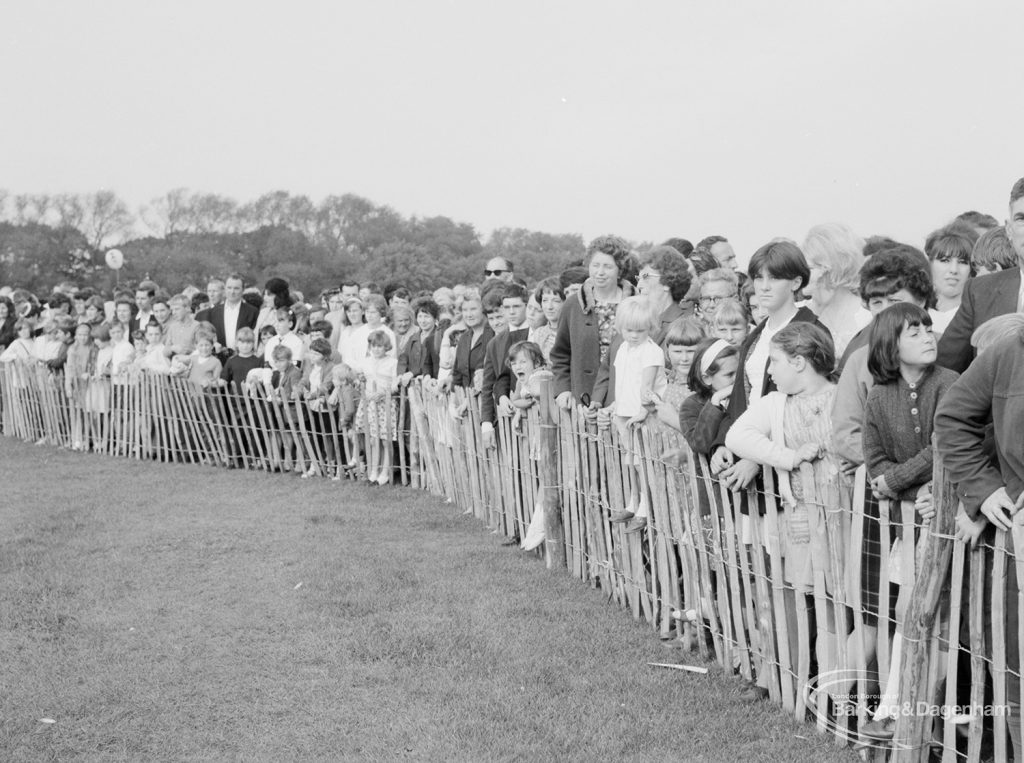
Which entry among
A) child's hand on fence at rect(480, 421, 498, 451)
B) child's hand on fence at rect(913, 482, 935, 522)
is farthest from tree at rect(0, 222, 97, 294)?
child's hand on fence at rect(913, 482, 935, 522)

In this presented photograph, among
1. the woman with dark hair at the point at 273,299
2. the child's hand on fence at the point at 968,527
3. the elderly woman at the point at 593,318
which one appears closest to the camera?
the child's hand on fence at the point at 968,527

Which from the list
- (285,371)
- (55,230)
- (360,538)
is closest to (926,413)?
(360,538)

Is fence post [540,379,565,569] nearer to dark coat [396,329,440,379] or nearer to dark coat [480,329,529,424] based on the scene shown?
dark coat [480,329,529,424]

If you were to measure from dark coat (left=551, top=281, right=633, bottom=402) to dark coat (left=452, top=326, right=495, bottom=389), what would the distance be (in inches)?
88.7

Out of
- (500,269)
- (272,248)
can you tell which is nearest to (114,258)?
(272,248)

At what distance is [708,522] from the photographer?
5.29 m

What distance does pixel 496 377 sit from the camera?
859 centimetres

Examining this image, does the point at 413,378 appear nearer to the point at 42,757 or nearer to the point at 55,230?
the point at 42,757

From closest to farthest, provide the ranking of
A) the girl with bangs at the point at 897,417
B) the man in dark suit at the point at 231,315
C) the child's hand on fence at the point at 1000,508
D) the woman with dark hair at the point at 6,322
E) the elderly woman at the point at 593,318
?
the child's hand on fence at the point at 1000,508 < the girl with bangs at the point at 897,417 < the elderly woman at the point at 593,318 < the man in dark suit at the point at 231,315 < the woman with dark hair at the point at 6,322

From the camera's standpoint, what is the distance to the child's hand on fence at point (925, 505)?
3.76 m

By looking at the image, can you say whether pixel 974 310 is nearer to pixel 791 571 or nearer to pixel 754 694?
pixel 791 571

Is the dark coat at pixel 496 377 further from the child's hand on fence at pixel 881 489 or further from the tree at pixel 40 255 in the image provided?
the tree at pixel 40 255

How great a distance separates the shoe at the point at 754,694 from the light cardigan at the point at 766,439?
2.91ft

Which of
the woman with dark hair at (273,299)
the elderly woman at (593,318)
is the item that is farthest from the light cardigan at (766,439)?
the woman with dark hair at (273,299)
